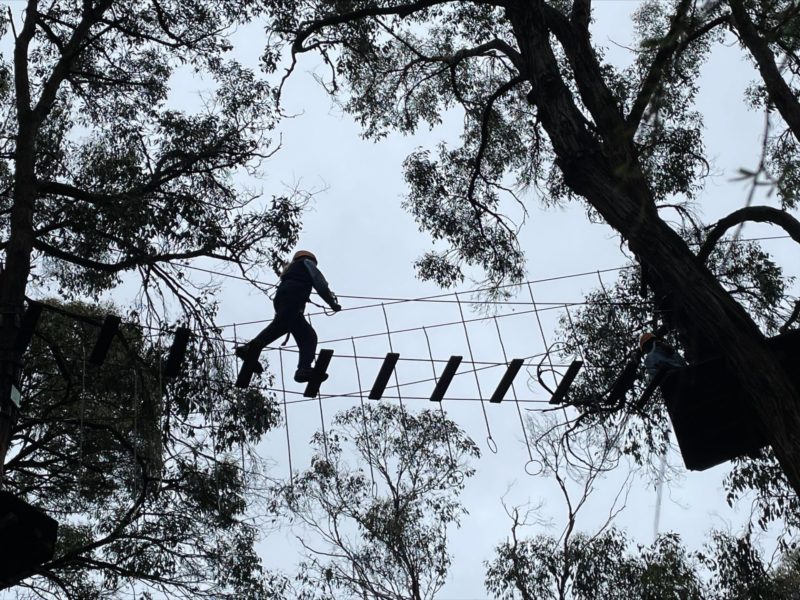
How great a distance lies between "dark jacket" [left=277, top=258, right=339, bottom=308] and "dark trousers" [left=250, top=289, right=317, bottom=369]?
0.04 m

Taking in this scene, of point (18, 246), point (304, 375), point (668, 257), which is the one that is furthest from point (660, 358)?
point (18, 246)

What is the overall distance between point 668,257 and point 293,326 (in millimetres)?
2738

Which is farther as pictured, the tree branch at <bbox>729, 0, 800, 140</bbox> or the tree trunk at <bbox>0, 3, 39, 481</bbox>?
the tree branch at <bbox>729, 0, 800, 140</bbox>

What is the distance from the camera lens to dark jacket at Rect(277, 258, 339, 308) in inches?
279

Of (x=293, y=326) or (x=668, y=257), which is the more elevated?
(x=293, y=326)

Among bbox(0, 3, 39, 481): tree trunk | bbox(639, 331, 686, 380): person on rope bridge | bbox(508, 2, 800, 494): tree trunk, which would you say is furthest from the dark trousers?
bbox(639, 331, 686, 380): person on rope bridge

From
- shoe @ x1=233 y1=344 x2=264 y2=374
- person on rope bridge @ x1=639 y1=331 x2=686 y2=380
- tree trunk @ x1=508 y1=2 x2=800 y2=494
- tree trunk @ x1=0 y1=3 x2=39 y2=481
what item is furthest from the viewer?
person on rope bridge @ x1=639 y1=331 x2=686 y2=380

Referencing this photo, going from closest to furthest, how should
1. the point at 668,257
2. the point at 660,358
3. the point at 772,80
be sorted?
the point at 668,257, the point at 660,358, the point at 772,80

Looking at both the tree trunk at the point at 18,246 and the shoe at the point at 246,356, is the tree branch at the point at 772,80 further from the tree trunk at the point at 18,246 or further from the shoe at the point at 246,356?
the tree trunk at the point at 18,246

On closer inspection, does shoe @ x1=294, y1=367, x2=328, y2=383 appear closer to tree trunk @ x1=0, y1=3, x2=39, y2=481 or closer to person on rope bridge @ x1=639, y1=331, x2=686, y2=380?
tree trunk @ x1=0, y1=3, x2=39, y2=481

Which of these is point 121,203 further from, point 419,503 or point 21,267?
point 419,503

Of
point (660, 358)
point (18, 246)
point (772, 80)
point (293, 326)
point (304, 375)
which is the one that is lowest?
point (304, 375)

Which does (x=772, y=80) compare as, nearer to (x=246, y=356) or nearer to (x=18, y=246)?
(x=246, y=356)

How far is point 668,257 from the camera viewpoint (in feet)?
19.8
